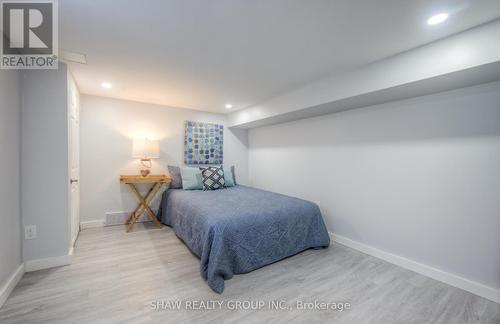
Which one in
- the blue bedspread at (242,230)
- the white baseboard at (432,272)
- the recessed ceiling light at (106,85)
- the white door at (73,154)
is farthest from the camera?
the recessed ceiling light at (106,85)

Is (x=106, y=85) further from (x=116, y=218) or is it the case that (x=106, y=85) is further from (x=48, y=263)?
(x=48, y=263)

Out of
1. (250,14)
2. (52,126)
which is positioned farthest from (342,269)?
(52,126)

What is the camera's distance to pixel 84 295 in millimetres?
1750

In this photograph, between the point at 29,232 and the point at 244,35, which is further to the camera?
the point at 29,232

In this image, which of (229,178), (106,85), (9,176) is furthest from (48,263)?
(229,178)

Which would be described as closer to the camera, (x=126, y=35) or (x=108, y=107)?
(x=126, y=35)

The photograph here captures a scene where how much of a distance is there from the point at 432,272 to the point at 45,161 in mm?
4078

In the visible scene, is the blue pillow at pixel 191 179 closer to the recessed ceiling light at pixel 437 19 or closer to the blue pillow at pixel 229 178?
the blue pillow at pixel 229 178

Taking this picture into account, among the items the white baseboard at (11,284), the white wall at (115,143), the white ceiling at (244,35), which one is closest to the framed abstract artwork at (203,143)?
the white wall at (115,143)

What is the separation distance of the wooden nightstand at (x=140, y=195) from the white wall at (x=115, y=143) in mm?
235

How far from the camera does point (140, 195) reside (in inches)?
134

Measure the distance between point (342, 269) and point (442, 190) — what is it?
129 centimetres

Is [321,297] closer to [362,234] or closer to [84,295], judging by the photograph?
[362,234]

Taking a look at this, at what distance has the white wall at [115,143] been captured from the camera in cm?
333
